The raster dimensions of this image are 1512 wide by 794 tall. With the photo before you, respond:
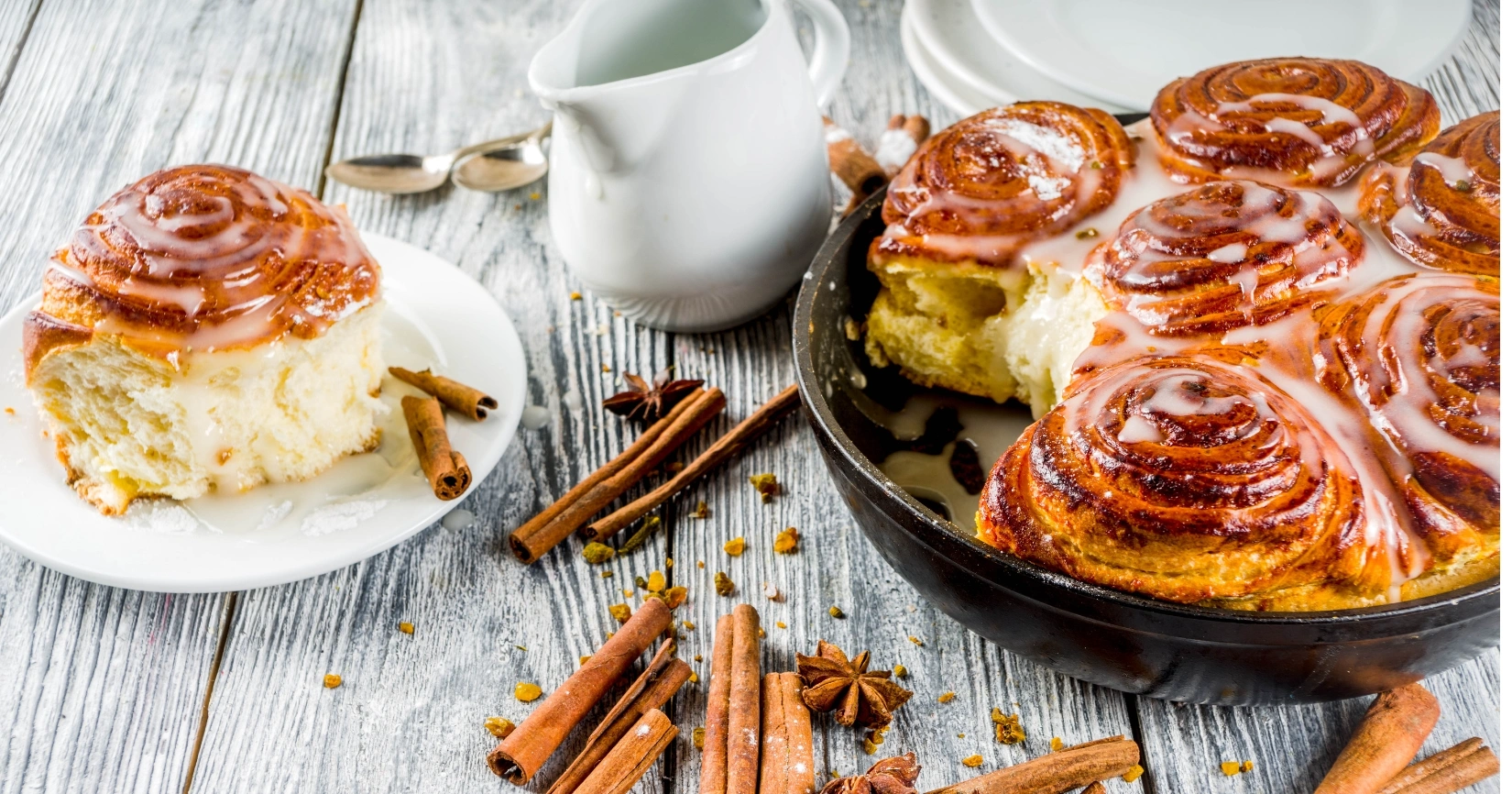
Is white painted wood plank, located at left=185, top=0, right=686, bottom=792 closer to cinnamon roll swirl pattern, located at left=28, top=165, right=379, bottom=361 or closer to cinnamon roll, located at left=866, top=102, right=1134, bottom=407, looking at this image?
cinnamon roll swirl pattern, located at left=28, top=165, right=379, bottom=361

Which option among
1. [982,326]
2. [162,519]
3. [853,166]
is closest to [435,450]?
[162,519]

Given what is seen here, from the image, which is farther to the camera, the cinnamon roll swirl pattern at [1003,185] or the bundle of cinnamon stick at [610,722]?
the cinnamon roll swirl pattern at [1003,185]

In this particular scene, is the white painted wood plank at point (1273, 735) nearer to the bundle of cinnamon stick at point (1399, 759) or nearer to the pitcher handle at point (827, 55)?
the bundle of cinnamon stick at point (1399, 759)

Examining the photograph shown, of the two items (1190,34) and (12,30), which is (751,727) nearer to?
(1190,34)

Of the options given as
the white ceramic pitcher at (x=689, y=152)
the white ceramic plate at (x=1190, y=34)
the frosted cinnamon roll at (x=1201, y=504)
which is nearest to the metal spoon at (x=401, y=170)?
the white ceramic pitcher at (x=689, y=152)

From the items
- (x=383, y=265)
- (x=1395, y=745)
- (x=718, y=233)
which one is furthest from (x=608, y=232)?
(x=1395, y=745)

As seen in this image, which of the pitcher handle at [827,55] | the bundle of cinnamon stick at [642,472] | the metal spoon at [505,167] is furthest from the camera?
the metal spoon at [505,167]
